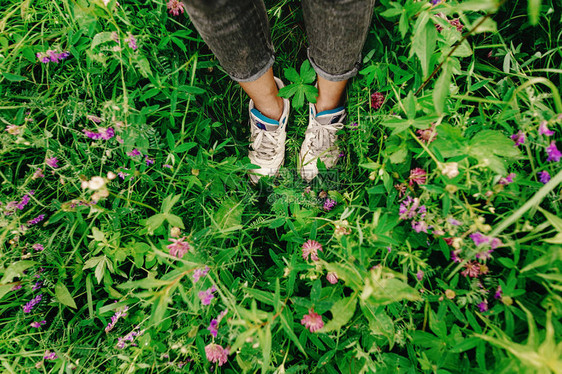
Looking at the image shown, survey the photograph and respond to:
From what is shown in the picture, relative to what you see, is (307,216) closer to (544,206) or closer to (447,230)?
(447,230)

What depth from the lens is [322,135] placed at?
1.85 meters

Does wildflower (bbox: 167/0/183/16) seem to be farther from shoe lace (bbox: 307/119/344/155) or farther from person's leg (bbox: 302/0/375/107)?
shoe lace (bbox: 307/119/344/155)

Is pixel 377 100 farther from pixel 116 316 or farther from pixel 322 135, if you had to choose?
pixel 116 316

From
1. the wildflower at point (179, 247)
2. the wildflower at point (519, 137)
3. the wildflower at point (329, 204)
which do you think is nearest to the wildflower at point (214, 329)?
the wildflower at point (179, 247)

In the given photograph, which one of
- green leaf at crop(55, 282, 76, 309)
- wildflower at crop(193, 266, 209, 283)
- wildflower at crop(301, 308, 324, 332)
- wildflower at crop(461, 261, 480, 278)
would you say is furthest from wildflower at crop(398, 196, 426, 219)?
green leaf at crop(55, 282, 76, 309)

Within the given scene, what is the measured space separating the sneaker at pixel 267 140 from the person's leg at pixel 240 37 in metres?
0.19

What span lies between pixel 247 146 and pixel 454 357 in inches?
64.8

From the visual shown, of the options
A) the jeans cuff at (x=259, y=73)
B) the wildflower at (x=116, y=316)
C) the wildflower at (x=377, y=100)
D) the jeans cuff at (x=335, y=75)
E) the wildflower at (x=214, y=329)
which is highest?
the jeans cuff at (x=259, y=73)

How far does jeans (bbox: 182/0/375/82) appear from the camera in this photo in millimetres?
1089

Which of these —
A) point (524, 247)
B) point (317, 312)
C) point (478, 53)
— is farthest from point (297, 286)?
point (478, 53)

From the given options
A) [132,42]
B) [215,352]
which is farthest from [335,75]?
[215,352]

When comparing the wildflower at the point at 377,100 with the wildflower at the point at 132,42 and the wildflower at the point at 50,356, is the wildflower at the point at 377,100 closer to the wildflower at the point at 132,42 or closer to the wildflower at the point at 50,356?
the wildflower at the point at 132,42

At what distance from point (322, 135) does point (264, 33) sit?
71 cm

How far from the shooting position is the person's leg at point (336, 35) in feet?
3.62
